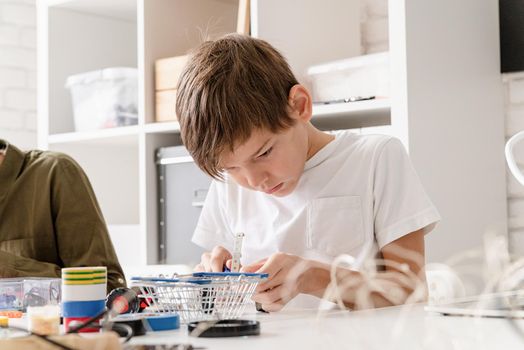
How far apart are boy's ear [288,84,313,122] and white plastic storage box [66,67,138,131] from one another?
4.08 ft

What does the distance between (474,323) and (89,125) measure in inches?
72.9

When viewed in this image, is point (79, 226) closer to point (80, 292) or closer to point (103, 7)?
point (80, 292)

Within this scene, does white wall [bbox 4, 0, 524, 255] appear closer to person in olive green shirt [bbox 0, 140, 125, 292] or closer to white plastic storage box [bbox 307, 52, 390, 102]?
person in olive green shirt [bbox 0, 140, 125, 292]

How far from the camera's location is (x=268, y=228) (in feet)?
4.70

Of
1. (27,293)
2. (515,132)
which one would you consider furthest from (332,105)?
(27,293)

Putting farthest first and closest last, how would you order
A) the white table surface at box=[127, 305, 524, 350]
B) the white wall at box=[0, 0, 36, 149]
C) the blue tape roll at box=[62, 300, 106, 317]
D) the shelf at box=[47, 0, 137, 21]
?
the white wall at box=[0, 0, 36, 149] → the shelf at box=[47, 0, 137, 21] → the blue tape roll at box=[62, 300, 106, 317] → the white table surface at box=[127, 305, 524, 350]

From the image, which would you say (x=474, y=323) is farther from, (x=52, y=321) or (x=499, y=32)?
(x=499, y=32)

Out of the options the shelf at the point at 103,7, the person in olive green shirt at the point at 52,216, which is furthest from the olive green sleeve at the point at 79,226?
the shelf at the point at 103,7

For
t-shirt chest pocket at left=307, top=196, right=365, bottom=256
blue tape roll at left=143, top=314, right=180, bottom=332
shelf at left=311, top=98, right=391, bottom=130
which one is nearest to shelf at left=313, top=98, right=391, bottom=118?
shelf at left=311, top=98, right=391, bottom=130

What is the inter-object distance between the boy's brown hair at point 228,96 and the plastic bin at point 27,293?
28cm

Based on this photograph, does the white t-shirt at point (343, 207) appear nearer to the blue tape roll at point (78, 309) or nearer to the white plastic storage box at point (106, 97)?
the blue tape roll at point (78, 309)

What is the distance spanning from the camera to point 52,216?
167cm

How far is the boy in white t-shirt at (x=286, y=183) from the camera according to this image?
1.17 meters

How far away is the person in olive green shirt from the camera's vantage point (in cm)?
163
